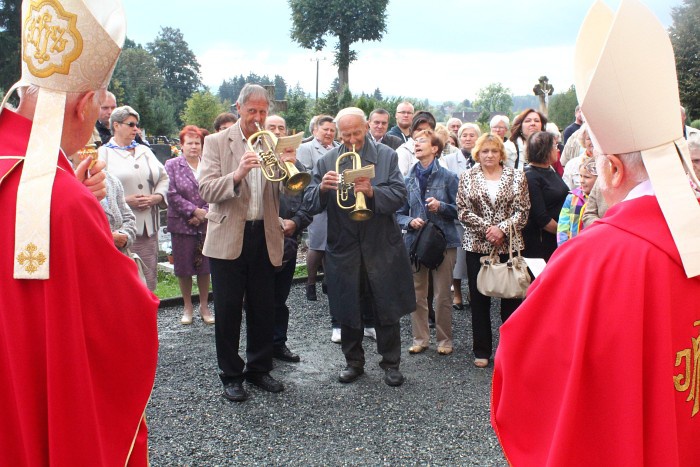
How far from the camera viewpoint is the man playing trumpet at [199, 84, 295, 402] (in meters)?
4.59

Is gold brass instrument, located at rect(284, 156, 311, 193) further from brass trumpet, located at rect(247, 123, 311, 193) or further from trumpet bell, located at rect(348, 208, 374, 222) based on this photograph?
trumpet bell, located at rect(348, 208, 374, 222)

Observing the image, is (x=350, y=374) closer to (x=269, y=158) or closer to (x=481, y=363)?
(x=481, y=363)

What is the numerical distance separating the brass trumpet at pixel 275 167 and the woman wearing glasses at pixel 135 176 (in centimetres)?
202

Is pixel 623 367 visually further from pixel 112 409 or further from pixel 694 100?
pixel 694 100

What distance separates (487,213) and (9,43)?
1250 inches

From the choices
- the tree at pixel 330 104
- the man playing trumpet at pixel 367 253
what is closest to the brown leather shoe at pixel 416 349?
the man playing trumpet at pixel 367 253

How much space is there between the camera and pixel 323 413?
177 inches

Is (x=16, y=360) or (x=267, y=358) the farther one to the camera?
(x=267, y=358)

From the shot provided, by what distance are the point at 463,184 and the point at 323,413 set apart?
2.33 m

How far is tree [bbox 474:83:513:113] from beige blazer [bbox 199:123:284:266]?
11456 cm

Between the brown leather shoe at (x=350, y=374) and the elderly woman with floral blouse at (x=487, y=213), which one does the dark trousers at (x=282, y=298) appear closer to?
the brown leather shoe at (x=350, y=374)

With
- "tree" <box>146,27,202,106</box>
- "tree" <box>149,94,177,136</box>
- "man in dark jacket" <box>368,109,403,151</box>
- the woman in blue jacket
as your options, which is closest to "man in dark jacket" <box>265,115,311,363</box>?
the woman in blue jacket

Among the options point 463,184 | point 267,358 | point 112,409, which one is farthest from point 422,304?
point 112,409

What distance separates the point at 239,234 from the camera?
458 centimetres
